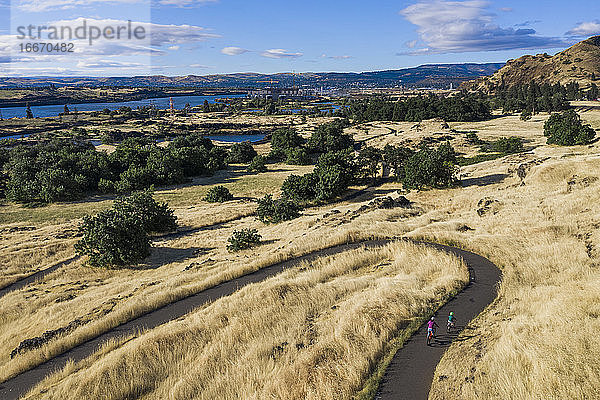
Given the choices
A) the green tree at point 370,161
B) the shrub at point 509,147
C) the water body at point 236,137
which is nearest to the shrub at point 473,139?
the shrub at point 509,147

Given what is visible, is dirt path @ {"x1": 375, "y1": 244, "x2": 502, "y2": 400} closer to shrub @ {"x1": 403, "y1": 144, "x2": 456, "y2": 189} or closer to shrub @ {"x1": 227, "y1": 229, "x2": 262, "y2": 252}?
shrub @ {"x1": 227, "y1": 229, "x2": 262, "y2": 252}

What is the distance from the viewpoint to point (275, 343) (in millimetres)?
17766

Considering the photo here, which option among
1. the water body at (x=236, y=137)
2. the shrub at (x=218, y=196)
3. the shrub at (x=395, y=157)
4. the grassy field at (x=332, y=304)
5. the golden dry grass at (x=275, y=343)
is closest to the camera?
the grassy field at (x=332, y=304)

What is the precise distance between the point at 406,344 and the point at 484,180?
4122 cm

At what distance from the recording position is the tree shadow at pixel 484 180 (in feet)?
164

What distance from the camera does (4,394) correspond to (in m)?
15.4

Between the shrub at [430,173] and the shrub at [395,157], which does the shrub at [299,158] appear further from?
the shrub at [430,173]

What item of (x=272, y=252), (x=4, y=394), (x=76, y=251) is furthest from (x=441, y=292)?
(x=76, y=251)

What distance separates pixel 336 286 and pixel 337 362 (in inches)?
296

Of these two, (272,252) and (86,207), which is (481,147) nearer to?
(272,252)

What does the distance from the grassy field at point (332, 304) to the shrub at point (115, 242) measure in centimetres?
117

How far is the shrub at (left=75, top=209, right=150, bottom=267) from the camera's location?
103 ft

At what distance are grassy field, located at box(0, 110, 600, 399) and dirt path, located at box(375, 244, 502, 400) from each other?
58 centimetres

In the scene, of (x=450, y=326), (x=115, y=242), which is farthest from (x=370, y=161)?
(x=450, y=326)
